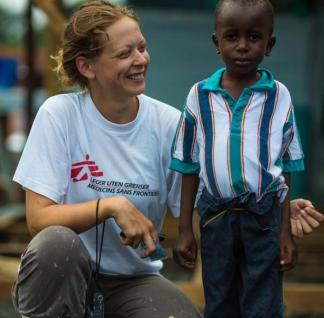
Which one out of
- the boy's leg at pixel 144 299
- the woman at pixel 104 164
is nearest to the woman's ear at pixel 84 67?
the woman at pixel 104 164

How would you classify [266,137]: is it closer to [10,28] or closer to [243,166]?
[243,166]

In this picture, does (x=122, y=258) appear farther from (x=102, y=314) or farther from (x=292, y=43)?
(x=292, y=43)

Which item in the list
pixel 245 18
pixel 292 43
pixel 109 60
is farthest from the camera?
pixel 292 43

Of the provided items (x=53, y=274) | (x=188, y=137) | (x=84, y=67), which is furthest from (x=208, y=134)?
(x=53, y=274)

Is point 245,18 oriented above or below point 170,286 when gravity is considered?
above

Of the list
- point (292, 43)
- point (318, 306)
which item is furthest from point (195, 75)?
point (318, 306)

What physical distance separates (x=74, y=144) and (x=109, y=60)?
0.31 metres

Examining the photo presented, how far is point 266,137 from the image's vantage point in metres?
2.77

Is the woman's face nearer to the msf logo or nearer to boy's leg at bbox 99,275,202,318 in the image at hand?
the msf logo

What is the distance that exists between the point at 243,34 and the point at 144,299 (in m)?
0.95

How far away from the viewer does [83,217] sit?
9.22 feet

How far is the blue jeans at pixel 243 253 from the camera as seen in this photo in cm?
275

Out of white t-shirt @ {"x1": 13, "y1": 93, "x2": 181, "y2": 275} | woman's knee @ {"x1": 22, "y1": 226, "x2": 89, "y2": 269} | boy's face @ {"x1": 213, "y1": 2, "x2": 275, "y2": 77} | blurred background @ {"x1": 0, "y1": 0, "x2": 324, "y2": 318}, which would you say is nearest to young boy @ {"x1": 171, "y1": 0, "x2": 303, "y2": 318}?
boy's face @ {"x1": 213, "y1": 2, "x2": 275, "y2": 77}

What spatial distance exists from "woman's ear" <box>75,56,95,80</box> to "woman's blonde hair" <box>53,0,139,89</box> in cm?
2
